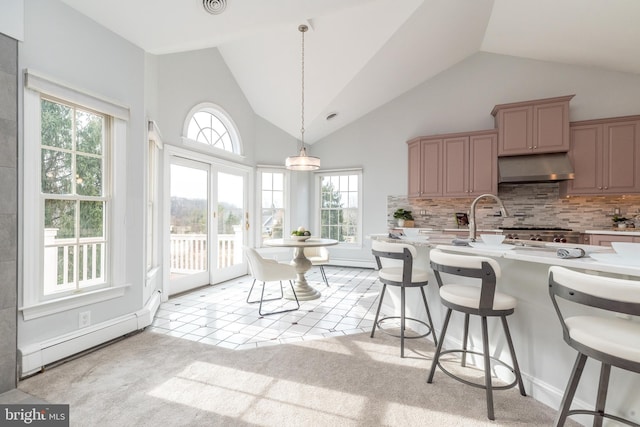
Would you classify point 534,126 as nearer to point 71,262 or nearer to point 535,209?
point 535,209

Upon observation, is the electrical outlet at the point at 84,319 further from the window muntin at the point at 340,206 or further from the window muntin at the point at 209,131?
the window muntin at the point at 340,206

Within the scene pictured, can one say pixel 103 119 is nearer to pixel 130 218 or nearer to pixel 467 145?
pixel 130 218

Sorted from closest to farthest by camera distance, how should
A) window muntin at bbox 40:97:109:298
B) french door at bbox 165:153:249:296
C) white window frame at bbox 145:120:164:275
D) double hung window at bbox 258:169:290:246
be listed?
window muntin at bbox 40:97:109:298
white window frame at bbox 145:120:164:275
french door at bbox 165:153:249:296
double hung window at bbox 258:169:290:246

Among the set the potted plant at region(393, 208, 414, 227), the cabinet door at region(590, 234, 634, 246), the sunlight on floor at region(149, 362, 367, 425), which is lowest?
the sunlight on floor at region(149, 362, 367, 425)

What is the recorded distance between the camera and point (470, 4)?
3703 mm

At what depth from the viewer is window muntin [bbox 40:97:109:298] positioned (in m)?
2.12

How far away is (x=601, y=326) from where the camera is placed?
1.22 metres

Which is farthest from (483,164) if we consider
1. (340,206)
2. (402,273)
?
(402,273)

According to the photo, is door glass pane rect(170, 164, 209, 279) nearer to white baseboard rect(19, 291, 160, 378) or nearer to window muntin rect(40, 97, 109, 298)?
white baseboard rect(19, 291, 160, 378)

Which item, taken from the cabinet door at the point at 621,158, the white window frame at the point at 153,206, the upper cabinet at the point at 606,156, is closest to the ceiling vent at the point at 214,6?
the white window frame at the point at 153,206

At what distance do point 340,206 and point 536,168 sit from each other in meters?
3.33

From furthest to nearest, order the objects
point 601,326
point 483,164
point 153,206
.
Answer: point 483,164 → point 153,206 → point 601,326

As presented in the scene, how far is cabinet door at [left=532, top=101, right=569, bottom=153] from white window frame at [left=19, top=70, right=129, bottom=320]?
522 cm

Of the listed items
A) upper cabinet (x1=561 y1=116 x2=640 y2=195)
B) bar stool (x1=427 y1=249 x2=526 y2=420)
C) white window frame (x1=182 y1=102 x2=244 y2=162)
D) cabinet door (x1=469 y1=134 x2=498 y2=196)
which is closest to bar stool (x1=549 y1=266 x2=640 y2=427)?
bar stool (x1=427 y1=249 x2=526 y2=420)
